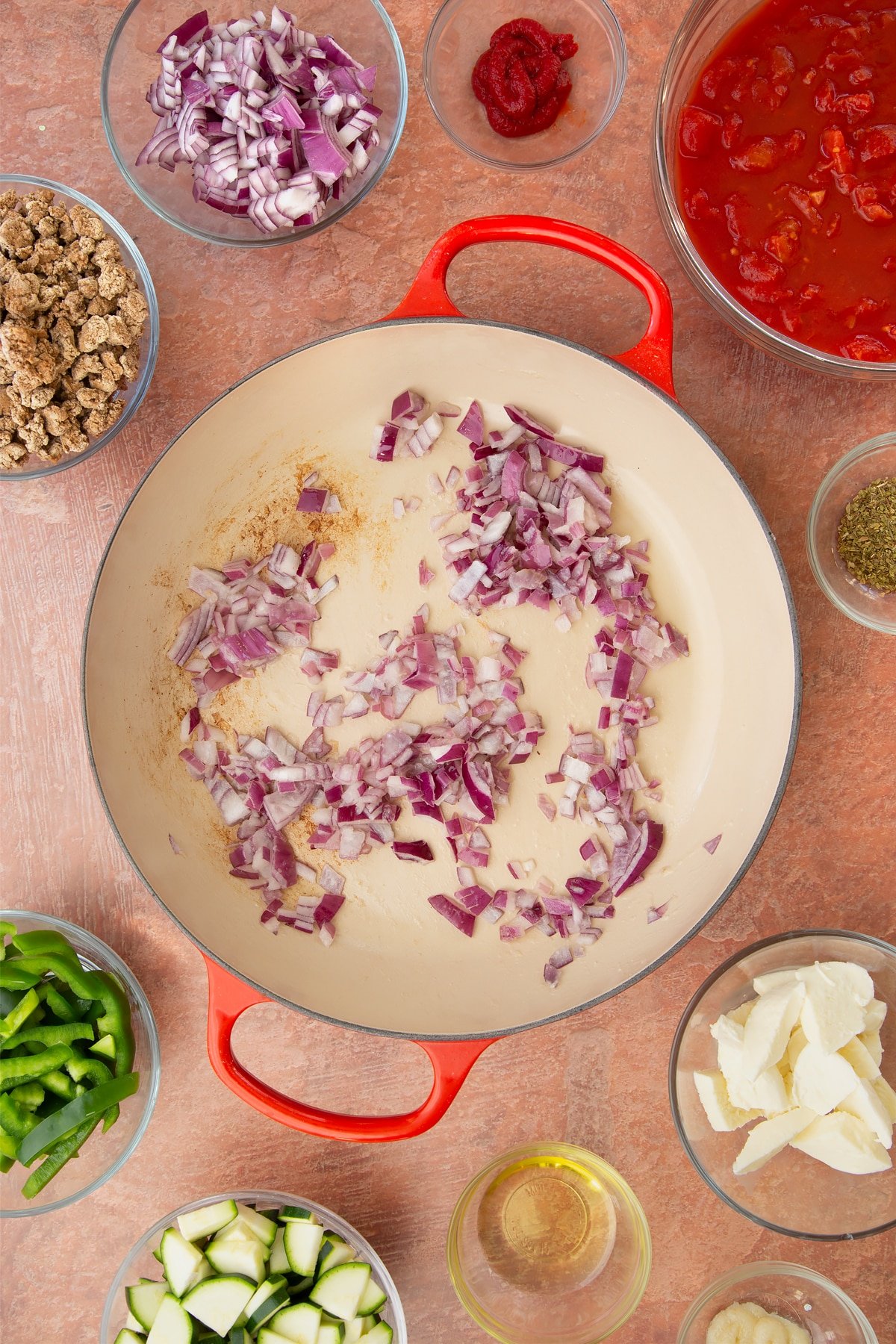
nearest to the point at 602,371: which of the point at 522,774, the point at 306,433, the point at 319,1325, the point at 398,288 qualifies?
the point at 398,288

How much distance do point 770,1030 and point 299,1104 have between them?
2.29 ft

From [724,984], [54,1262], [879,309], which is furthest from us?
[54,1262]

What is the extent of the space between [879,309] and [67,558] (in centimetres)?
130

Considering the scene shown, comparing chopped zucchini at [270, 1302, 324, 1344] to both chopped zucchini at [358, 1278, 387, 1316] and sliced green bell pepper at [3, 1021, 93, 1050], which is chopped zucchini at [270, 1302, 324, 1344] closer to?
chopped zucchini at [358, 1278, 387, 1316]

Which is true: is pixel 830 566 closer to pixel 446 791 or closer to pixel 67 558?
pixel 446 791

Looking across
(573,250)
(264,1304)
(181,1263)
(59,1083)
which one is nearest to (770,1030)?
(264,1304)

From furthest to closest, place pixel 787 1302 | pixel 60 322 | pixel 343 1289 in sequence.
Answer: pixel 787 1302 < pixel 343 1289 < pixel 60 322

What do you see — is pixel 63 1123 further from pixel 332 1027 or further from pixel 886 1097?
pixel 886 1097

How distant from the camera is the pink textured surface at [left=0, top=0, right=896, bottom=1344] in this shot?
1484mm

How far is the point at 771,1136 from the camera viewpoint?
1.39 metres

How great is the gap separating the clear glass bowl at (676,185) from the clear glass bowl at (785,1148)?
85 centimetres

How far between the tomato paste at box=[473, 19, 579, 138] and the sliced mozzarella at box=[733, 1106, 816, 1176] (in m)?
1.54

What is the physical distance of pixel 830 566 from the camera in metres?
1.47

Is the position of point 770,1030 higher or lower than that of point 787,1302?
higher
